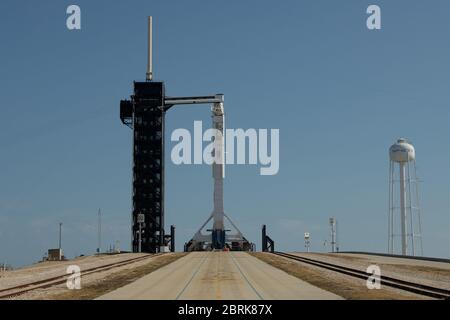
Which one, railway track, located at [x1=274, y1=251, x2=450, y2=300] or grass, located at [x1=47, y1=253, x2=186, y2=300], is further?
grass, located at [x1=47, y1=253, x2=186, y2=300]

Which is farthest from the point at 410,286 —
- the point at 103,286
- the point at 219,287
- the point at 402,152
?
the point at 402,152

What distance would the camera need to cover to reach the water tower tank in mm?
104188

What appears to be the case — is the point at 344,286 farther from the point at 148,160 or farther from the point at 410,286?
the point at 148,160

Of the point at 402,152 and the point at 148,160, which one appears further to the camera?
the point at 402,152

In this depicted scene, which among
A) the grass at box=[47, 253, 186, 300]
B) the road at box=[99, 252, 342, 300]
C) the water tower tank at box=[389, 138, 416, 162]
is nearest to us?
the road at box=[99, 252, 342, 300]

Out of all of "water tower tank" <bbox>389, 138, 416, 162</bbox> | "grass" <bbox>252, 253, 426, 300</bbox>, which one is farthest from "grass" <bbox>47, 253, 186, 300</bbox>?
"water tower tank" <bbox>389, 138, 416, 162</bbox>

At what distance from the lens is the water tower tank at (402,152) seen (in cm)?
10419

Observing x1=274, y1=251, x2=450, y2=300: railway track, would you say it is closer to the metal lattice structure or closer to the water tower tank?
the metal lattice structure

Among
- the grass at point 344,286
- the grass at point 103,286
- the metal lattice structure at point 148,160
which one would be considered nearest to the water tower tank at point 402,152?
the metal lattice structure at point 148,160

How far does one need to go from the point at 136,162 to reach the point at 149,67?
720 inches

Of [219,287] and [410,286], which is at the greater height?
[410,286]

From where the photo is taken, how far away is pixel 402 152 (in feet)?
342
